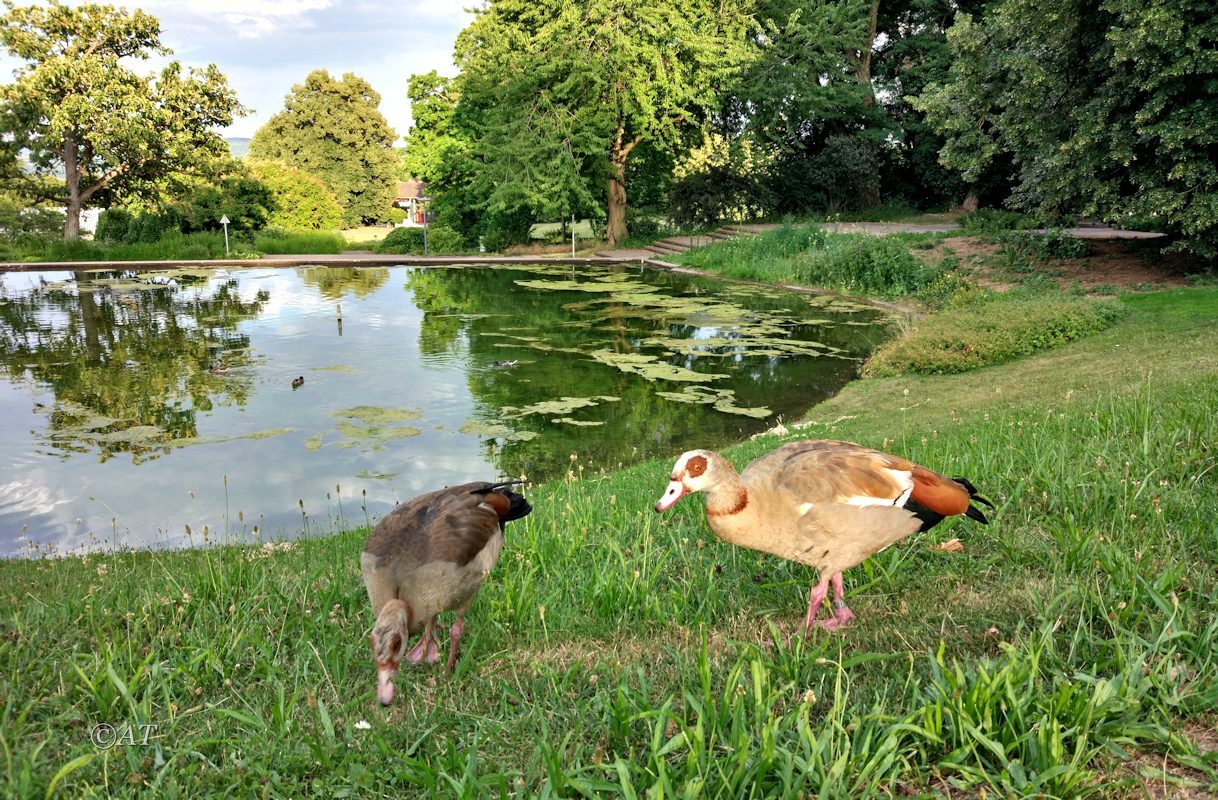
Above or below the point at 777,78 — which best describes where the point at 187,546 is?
below

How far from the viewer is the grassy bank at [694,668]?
2.65 m

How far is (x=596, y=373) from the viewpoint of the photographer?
1548cm

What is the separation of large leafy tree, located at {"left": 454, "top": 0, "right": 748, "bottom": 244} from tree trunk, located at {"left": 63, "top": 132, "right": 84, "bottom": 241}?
2105cm

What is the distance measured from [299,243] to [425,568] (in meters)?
44.1

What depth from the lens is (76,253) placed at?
37781 millimetres

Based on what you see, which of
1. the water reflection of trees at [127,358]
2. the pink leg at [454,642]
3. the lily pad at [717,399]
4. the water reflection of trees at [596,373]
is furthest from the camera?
the lily pad at [717,399]

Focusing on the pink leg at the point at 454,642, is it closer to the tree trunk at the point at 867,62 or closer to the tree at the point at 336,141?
the tree trunk at the point at 867,62

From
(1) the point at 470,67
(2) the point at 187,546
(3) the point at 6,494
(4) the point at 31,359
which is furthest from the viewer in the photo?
(1) the point at 470,67

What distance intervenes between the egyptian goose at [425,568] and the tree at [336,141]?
6513cm

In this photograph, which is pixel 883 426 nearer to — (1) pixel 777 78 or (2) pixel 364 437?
(2) pixel 364 437

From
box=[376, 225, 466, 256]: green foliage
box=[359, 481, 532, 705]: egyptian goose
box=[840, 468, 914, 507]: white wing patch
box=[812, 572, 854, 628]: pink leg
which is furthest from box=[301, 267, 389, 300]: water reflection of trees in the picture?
box=[840, 468, 914, 507]: white wing patch

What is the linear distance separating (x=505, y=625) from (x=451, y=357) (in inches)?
525

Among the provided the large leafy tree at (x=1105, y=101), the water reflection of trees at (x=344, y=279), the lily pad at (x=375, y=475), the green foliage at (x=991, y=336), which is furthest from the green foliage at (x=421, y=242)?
the lily pad at (x=375, y=475)

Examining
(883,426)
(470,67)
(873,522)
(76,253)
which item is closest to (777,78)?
(470,67)
